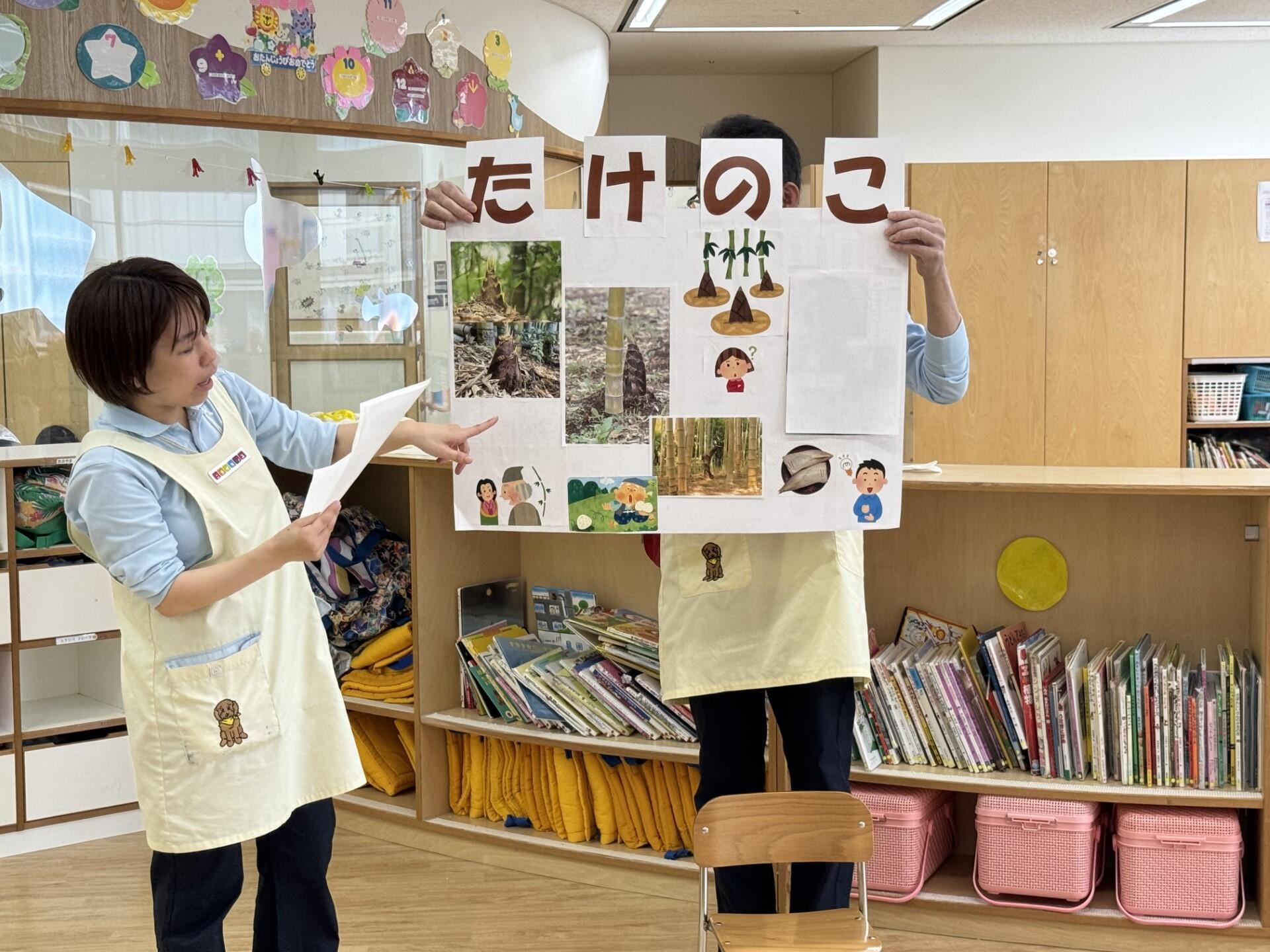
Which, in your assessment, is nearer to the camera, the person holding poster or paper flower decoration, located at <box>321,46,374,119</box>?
the person holding poster

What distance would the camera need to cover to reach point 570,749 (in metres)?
3.03

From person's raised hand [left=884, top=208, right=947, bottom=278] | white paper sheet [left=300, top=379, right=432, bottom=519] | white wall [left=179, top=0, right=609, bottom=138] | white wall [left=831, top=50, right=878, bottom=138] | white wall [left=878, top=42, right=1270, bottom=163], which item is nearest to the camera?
white paper sheet [left=300, top=379, right=432, bottom=519]

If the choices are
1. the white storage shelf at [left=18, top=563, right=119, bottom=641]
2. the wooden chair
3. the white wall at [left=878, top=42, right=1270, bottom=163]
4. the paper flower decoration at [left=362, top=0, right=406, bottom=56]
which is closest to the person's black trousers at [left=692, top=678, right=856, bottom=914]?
the wooden chair

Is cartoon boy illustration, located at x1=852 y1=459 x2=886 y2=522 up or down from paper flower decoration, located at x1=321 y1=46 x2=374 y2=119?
down

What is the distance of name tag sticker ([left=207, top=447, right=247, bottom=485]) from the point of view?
5.63 feet

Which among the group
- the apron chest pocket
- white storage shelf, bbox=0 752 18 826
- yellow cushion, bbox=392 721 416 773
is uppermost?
the apron chest pocket

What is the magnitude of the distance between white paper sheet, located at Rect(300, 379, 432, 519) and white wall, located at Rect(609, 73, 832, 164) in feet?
20.7

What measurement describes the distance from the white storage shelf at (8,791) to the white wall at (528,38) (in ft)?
7.53

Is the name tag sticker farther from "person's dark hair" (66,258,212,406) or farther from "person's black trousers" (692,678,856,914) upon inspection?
"person's black trousers" (692,678,856,914)

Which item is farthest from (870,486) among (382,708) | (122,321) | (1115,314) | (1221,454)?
(1221,454)

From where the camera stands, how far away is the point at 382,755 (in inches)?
134

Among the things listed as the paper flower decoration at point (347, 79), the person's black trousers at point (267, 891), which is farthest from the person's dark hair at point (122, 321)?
the paper flower decoration at point (347, 79)

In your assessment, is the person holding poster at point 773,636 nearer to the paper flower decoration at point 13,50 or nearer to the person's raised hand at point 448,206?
the person's raised hand at point 448,206

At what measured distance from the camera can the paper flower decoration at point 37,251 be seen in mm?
3549
